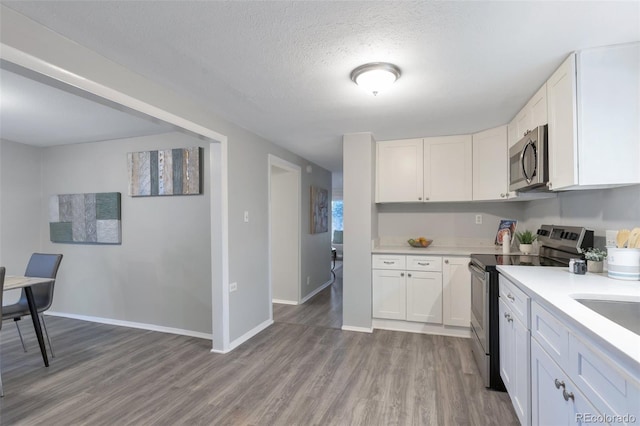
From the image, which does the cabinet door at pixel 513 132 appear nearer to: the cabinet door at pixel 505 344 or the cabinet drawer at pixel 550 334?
the cabinet door at pixel 505 344

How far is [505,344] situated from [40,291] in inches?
161

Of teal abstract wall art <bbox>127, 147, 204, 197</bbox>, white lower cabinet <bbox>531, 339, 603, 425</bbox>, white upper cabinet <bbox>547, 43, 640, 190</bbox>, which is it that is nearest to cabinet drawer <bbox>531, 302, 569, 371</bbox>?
white lower cabinet <bbox>531, 339, 603, 425</bbox>

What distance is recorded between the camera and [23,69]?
1.46 meters

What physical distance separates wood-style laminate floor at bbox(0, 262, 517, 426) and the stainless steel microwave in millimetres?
1568

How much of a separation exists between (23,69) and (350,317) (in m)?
3.30

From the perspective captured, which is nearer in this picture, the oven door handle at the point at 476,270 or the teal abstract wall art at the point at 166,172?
the oven door handle at the point at 476,270

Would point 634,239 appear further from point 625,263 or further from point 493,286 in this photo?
point 493,286

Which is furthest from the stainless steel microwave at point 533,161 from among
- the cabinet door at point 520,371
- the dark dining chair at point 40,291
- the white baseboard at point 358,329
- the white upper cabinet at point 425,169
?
the dark dining chair at point 40,291

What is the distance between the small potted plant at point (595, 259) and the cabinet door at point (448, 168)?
5.42ft

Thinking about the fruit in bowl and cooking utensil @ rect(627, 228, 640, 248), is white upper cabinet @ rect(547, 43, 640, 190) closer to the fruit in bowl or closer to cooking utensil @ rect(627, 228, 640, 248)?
cooking utensil @ rect(627, 228, 640, 248)

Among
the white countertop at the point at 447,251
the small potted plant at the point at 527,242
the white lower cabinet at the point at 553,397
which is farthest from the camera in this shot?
the white countertop at the point at 447,251

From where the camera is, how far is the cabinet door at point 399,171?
363cm

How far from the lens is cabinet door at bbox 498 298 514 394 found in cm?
196

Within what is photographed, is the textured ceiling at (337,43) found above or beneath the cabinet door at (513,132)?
above
